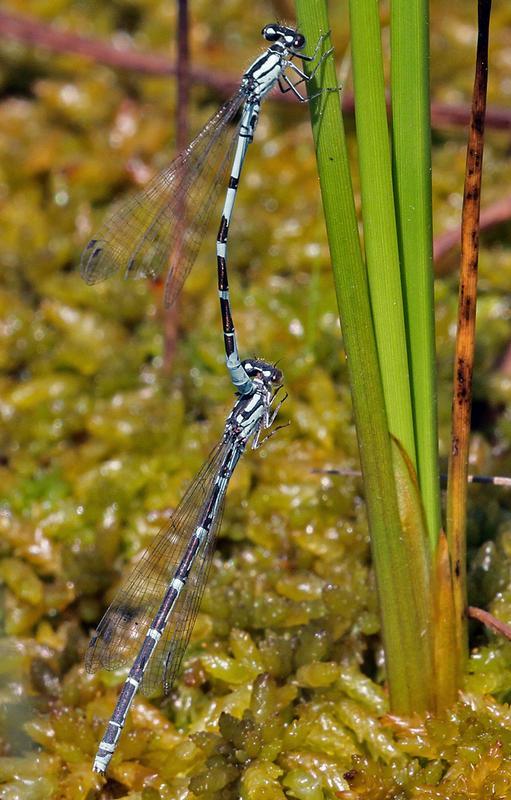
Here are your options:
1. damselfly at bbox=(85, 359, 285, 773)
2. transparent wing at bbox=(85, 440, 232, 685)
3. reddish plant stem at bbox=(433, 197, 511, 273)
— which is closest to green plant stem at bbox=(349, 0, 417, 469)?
damselfly at bbox=(85, 359, 285, 773)

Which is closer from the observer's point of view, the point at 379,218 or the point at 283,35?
the point at 379,218

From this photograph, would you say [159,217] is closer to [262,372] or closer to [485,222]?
[262,372]

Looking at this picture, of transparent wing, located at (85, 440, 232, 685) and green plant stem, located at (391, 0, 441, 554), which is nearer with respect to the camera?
green plant stem, located at (391, 0, 441, 554)

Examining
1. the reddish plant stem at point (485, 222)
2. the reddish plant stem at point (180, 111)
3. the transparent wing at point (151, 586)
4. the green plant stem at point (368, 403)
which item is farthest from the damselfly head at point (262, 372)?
the reddish plant stem at point (485, 222)

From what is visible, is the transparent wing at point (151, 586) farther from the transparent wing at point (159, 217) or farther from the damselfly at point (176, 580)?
the transparent wing at point (159, 217)

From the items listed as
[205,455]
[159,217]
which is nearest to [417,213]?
[159,217]

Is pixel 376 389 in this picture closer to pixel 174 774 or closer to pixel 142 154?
pixel 174 774

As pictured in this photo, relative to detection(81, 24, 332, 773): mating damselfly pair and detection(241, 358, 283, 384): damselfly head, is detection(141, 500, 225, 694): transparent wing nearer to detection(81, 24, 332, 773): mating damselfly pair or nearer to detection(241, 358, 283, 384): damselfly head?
detection(81, 24, 332, 773): mating damselfly pair
